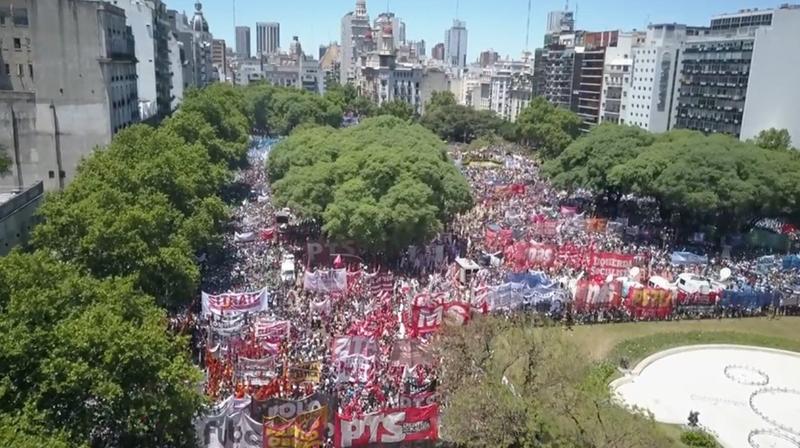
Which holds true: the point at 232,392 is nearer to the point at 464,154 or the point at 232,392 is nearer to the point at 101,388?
the point at 101,388

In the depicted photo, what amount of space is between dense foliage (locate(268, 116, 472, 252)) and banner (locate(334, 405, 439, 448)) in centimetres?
1666

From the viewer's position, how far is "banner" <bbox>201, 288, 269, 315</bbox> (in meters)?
26.2

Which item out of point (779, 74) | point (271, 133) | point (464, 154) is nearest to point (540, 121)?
point (464, 154)

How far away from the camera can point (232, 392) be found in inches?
842

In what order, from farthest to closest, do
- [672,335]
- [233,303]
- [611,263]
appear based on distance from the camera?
[611,263]
[672,335]
[233,303]

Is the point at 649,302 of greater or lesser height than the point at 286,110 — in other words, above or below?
below

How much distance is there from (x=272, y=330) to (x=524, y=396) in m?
9.85

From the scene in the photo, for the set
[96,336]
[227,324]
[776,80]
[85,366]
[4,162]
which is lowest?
[227,324]

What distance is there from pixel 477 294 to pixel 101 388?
60.2 feet

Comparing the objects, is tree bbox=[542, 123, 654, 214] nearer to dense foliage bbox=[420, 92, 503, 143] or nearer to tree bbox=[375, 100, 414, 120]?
dense foliage bbox=[420, 92, 503, 143]

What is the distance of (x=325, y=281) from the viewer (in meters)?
30.6

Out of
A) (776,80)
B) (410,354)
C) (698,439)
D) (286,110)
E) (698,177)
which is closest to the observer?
(698,439)

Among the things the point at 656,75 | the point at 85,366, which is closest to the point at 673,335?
the point at 85,366

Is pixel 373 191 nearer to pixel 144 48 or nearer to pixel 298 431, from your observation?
pixel 298 431
